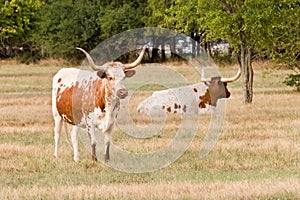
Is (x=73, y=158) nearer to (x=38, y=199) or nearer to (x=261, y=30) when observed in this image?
(x=38, y=199)

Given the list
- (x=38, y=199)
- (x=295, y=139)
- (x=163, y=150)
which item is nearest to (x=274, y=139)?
(x=295, y=139)

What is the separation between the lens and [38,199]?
940 centimetres

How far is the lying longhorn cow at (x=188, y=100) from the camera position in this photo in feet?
70.3

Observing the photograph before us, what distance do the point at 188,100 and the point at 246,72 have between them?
188 inches

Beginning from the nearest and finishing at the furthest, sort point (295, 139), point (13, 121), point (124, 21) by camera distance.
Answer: point (295, 139) < point (13, 121) < point (124, 21)

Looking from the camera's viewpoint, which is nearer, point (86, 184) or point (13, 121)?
point (86, 184)

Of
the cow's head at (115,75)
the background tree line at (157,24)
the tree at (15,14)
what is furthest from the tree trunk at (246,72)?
the tree at (15,14)

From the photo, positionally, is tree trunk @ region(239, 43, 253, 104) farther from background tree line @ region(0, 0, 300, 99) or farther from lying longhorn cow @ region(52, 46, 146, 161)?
lying longhorn cow @ region(52, 46, 146, 161)

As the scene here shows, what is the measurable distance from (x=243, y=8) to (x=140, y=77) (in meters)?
15.4

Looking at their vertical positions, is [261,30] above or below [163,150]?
above

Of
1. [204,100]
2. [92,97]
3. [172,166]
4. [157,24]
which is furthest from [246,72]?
[157,24]

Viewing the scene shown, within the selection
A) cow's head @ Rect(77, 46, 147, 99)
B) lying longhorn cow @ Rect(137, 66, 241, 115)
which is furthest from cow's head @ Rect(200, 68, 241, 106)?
cow's head @ Rect(77, 46, 147, 99)

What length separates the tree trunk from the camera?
2539 centimetres

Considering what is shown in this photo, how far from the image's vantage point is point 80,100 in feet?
44.2
